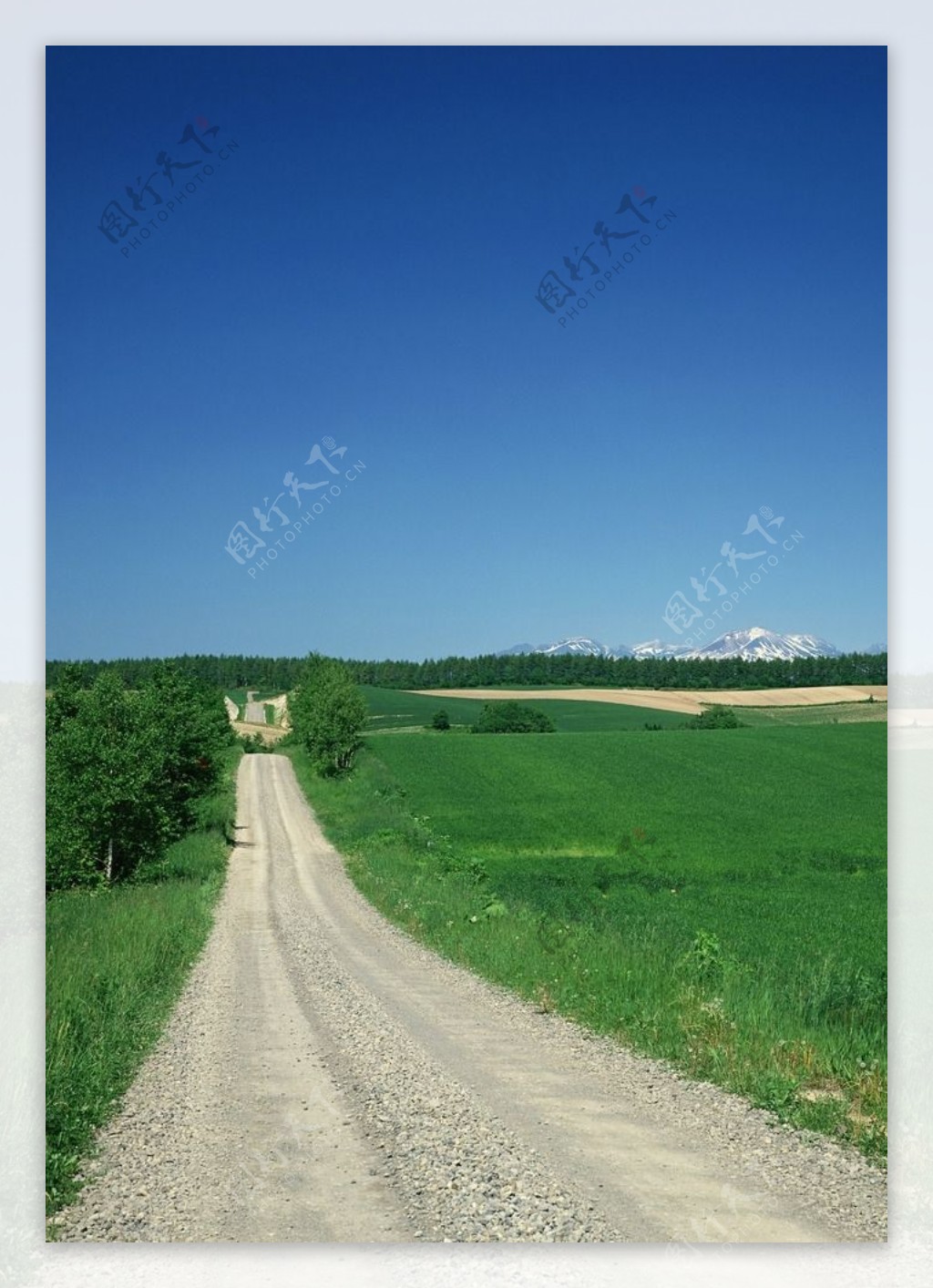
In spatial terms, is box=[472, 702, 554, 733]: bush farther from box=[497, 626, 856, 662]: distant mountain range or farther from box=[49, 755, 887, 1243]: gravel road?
box=[49, 755, 887, 1243]: gravel road

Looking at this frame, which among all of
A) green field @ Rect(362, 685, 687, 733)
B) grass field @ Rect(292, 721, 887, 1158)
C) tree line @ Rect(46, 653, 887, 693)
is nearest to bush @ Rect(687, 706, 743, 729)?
green field @ Rect(362, 685, 687, 733)

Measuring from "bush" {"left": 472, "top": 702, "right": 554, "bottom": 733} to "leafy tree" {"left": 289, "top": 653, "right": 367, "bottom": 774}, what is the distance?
4433mm

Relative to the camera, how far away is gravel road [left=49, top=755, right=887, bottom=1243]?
14.7 ft

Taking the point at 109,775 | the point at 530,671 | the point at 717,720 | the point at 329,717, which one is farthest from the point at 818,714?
the point at 329,717

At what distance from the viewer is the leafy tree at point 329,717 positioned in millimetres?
A: 30609

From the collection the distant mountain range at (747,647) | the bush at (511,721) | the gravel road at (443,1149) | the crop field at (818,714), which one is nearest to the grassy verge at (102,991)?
the gravel road at (443,1149)

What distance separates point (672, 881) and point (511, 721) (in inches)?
730

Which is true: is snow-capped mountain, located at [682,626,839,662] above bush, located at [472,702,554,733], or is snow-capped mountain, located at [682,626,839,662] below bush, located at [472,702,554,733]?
above

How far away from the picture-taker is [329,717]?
34.5m

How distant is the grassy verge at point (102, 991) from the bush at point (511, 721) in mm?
21297

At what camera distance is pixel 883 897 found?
18250 millimetres

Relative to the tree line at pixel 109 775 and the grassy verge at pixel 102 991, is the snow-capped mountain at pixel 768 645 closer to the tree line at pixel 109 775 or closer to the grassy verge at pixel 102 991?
the grassy verge at pixel 102 991

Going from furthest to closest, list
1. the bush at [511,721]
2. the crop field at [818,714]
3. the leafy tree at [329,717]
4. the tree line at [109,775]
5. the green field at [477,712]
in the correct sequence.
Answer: the bush at [511,721] < the leafy tree at [329,717] < the green field at [477,712] < the crop field at [818,714] < the tree line at [109,775]

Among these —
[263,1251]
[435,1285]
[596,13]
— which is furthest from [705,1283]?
[596,13]
